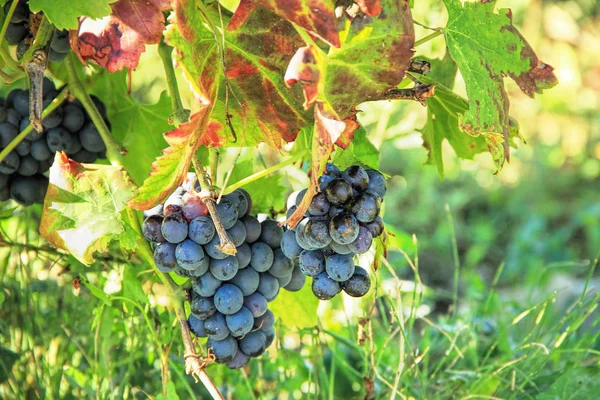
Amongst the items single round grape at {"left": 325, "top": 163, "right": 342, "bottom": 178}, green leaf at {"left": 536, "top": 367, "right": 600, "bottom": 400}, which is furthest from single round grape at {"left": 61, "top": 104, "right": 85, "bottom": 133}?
green leaf at {"left": 536, "top": 367, "right": 600, "bottom": 400}

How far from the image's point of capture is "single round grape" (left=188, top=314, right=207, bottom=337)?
753 mm

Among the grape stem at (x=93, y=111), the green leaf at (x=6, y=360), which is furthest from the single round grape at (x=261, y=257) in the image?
the green leaf at (x=6, y=360)

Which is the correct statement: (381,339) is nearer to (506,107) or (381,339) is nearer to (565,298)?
(506,107)

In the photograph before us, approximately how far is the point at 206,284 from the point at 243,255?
5cm

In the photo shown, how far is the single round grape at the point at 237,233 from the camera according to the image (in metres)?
0.71

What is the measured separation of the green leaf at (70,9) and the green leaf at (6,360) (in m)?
0.54

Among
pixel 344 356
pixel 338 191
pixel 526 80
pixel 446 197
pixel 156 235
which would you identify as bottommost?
pixel 446 197

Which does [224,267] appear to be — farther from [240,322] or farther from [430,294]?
[430,294]

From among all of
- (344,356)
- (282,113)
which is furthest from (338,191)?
(344,356)

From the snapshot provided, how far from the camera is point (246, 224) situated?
73cm

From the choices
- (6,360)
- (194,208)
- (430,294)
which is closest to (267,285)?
(194,208)

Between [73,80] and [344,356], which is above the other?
[73,80]

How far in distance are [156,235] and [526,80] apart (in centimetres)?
39

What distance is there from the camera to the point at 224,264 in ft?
2.32
